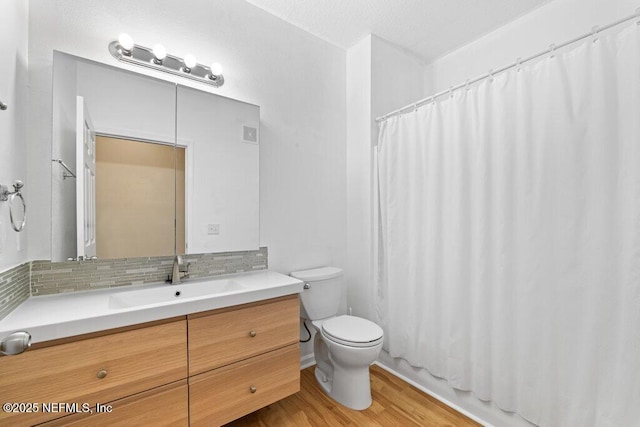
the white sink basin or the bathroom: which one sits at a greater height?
the bathroom

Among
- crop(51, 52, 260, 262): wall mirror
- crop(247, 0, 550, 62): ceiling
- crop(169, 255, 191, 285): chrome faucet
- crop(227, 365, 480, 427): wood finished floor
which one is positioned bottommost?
crop(227, 365, 480, 427): wood finished floor

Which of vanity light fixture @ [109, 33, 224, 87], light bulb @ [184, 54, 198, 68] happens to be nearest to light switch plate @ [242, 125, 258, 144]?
vanity light fixture @ [109, 33, 224, 87]

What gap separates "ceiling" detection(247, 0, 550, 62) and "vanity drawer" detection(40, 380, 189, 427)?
2407 millimetres

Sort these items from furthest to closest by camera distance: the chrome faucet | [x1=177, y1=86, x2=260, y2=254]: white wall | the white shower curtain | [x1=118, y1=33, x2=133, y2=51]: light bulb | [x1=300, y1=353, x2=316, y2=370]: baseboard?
1. [x1=300, y1=353, x2=316, y2=370]: baseboard
2. [x1=177, y1=86, x2=260, y2=254]: white wall
3. the chrome faucet
4. [x1=118, y1=33, x2=133, y2=51]: light bulb
5. the white shower curtain

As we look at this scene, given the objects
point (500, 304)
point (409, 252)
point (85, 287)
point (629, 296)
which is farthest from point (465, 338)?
point (85, 287)

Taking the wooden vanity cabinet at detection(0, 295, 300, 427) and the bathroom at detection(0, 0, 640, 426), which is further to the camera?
the bathroom at detection(0, 0, 640, 426)

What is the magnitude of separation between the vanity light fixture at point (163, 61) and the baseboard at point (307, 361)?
2096mm

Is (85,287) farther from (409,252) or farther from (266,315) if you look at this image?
(409,252)

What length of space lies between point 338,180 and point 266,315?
135cm

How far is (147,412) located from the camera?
1183 mm

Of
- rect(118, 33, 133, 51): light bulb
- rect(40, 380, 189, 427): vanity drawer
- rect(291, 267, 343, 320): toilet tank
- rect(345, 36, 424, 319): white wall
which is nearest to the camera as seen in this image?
rect(40, 380, 189, 427): vanity drawer

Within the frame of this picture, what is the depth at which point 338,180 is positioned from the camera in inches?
97.9

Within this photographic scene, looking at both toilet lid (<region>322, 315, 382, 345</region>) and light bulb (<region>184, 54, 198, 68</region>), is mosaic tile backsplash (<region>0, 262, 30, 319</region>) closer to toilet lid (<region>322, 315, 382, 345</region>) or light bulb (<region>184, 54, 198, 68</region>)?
light bulb (<region>184, 54, 198, 68</region>)

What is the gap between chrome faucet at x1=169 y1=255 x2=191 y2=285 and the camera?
163 centimetres
